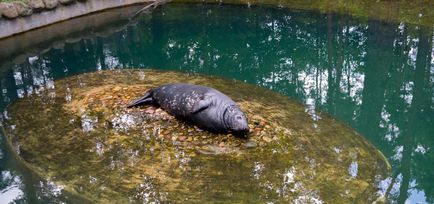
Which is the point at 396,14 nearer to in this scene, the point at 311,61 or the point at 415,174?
the point at 311,61

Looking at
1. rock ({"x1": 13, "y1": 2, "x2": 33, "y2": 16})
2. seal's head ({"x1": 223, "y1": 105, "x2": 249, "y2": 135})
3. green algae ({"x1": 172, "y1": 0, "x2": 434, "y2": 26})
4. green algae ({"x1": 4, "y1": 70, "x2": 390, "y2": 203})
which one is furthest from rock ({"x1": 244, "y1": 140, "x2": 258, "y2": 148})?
rock ({"x1": 13, "y1": 2, "x2": 33, "y2": 16})

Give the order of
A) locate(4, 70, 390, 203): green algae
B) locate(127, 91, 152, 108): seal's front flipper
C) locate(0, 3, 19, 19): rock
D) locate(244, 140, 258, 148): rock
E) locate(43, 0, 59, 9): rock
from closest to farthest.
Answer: locate(4, 70, 390, 203): green algae, locate(244, 140, 258, 148): rock, locate(127, 91, 152, 108): seal's front flipper, locate(0, 3, 19, 19): rock, locate(43, 0, 59, 9): rock

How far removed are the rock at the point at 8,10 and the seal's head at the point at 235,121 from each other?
764cm

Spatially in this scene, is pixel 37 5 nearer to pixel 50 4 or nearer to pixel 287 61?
pixel 50 4

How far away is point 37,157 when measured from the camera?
229 inches

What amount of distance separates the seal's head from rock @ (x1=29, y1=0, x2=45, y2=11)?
26.2 feet

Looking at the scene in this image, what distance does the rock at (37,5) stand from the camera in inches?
463

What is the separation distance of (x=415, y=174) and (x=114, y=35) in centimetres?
899

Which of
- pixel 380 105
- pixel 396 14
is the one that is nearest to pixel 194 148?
pixel 380 105

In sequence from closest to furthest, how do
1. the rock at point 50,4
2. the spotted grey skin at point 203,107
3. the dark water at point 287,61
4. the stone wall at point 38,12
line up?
the spotted grey skin at point 203,107 → the dark water at point 287,61 → the stone wall at point 38,12 → the rock at point 50,4

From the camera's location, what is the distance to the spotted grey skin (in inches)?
226

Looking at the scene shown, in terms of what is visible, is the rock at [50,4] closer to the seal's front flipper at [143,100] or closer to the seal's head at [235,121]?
the seal's front flipper at [143,100]

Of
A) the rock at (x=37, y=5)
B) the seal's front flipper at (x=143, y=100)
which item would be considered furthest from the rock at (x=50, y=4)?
the seal's front flipper at (x=143, y=100)

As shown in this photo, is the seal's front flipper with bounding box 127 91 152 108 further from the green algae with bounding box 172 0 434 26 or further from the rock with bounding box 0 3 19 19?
the green algae with bounding box 172 0 434 26
